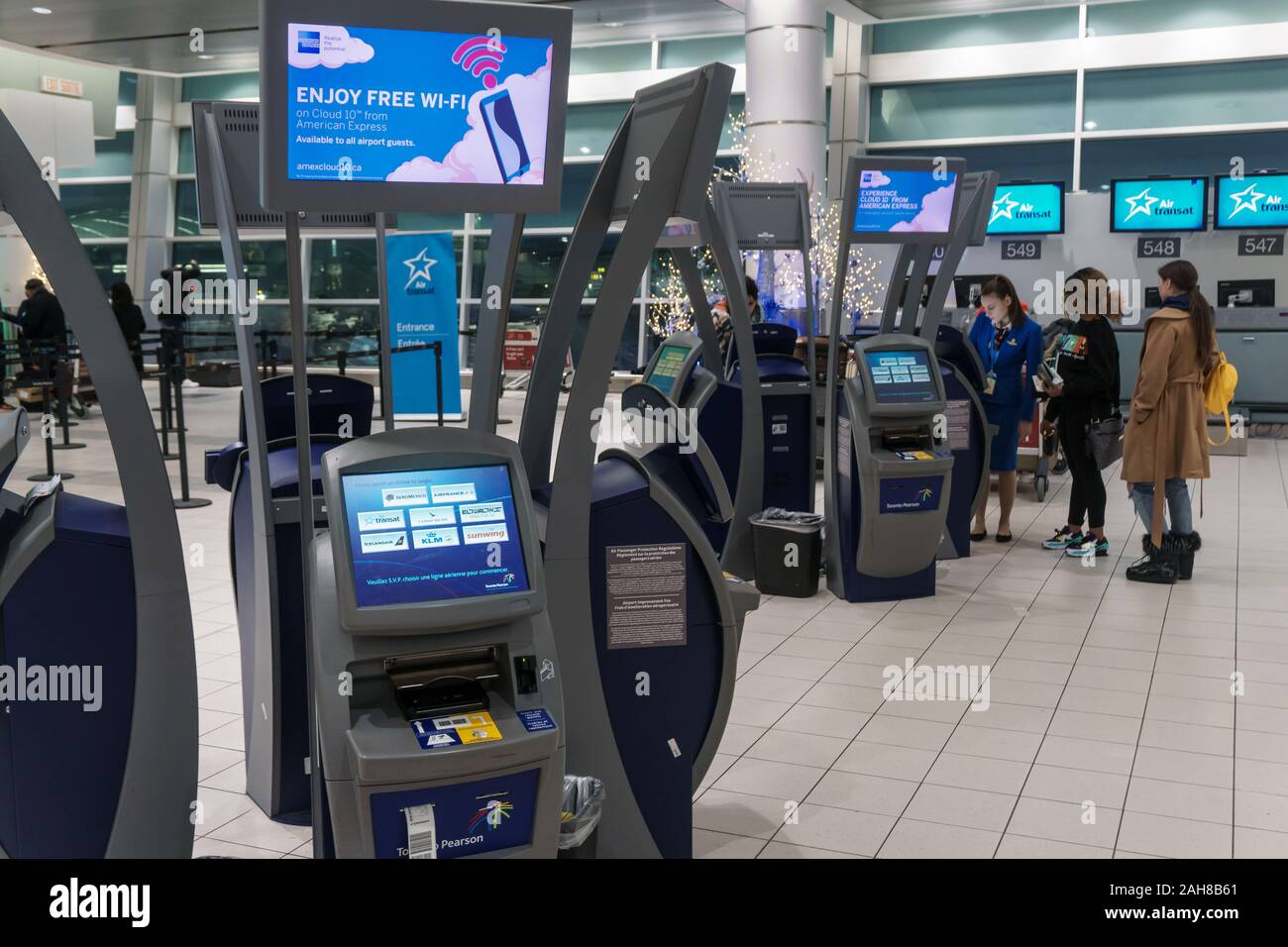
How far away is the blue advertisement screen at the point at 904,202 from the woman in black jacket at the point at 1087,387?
94cm

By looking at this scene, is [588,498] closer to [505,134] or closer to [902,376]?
[505,134]

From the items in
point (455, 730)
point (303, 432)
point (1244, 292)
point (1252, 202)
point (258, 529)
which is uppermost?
point (1252, 202)

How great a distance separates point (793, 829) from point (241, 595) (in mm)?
1814

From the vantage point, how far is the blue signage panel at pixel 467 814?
87.8 inches

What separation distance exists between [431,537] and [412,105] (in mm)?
824

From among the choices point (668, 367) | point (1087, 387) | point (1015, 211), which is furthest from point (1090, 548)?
point (1015, 211)

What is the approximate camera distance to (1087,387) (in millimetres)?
6605

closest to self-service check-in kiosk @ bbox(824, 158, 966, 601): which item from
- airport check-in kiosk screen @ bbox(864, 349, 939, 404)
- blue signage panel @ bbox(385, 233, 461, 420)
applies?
airport check-in kiosk screen @ bbox(864, 349, 939, 404)

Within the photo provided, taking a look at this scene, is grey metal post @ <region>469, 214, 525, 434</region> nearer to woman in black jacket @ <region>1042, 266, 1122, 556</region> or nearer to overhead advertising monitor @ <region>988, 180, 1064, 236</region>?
woman in black jacket @ <region>1042, 266, 1122, 556</region>

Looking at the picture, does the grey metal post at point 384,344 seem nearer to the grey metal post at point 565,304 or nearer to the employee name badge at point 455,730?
the grey metal post at point 565,304

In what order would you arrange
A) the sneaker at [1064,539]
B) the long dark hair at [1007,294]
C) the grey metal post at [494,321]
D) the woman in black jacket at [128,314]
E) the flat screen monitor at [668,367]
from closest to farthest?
the grey metal post at [494,321] → the flat screen monitor at [668,367] → the sneaker at [1064,539] → the long dark hair at [1007,294] → the woman in black jacket at [128,314]

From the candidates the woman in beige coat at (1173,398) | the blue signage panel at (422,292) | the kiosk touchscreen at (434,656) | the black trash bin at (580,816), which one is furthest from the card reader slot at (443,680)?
the blue signage panel at (422,292)

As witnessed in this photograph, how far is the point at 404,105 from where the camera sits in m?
2.31

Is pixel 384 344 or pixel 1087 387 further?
pixel 1087 387
